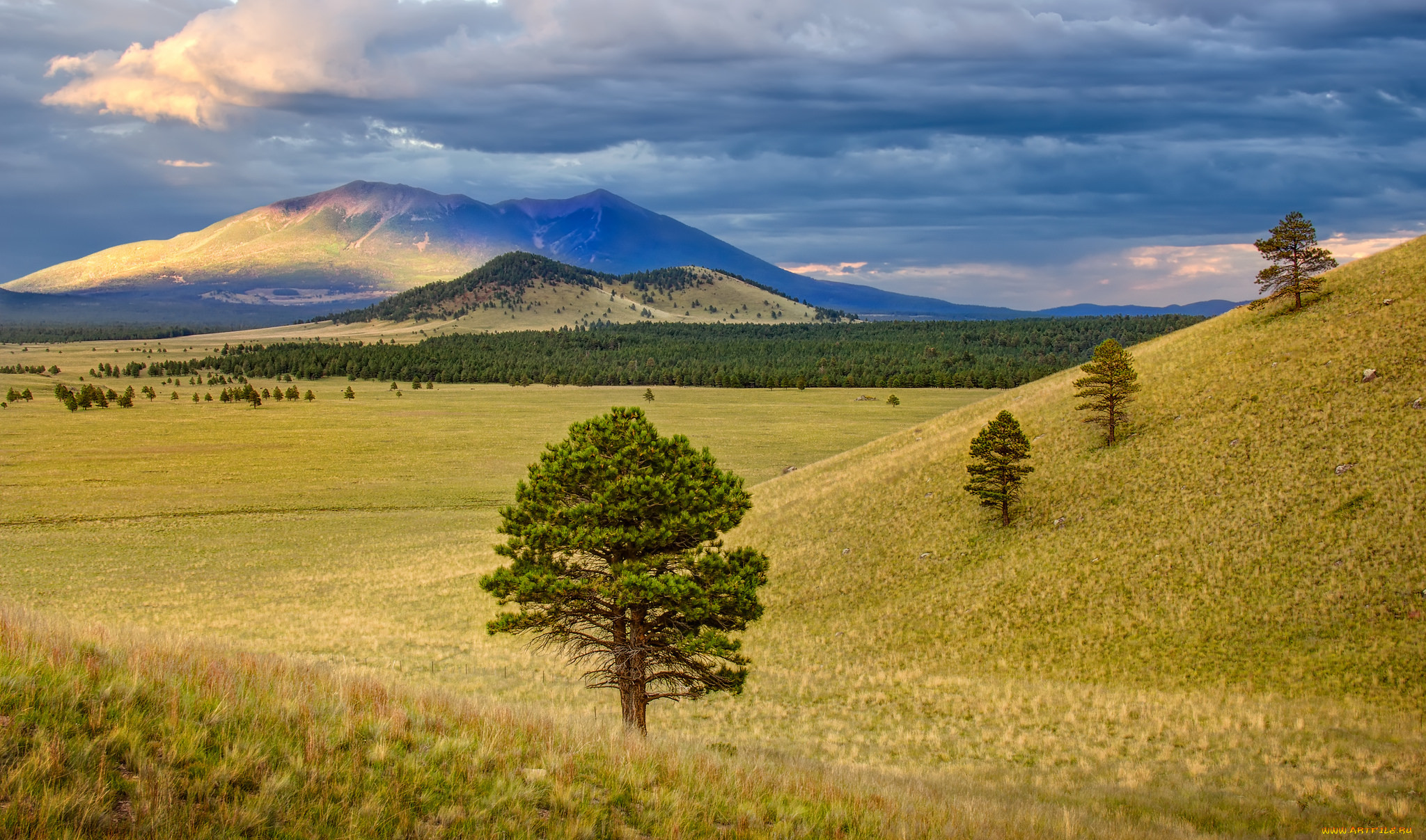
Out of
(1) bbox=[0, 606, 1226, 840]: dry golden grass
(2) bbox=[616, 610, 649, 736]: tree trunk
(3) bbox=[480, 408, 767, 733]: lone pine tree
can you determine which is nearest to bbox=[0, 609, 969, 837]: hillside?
(1) bbox=[0, 606, 1226, 840]: dry golden grass

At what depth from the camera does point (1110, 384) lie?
3700 cm

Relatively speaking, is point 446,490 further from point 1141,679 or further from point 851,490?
point 1141,679

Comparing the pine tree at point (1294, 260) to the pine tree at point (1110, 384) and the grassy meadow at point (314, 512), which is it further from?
the grassy meadow at point (314, 512)

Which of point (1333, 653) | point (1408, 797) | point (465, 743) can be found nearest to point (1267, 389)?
point (1333, 653)

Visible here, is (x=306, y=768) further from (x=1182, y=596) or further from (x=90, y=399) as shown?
(x=90, y=399)

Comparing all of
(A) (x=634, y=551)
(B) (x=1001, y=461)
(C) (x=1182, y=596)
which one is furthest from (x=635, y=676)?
(B) (x=1001, y=461)

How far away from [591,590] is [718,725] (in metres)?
7.94

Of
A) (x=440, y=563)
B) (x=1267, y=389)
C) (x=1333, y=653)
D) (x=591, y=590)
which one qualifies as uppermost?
(x=1267, y=389)

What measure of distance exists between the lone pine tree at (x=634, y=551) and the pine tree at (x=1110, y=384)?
82.5 ft

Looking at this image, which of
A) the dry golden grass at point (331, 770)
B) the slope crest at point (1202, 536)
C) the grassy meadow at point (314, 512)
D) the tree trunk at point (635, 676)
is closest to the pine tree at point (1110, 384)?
the slope crest at point (1202, 536)

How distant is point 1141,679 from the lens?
2428 cm

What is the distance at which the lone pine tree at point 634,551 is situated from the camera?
1642 centimetres

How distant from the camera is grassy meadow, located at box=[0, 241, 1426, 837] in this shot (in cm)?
1602

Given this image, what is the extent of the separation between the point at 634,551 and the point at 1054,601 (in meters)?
19.3
